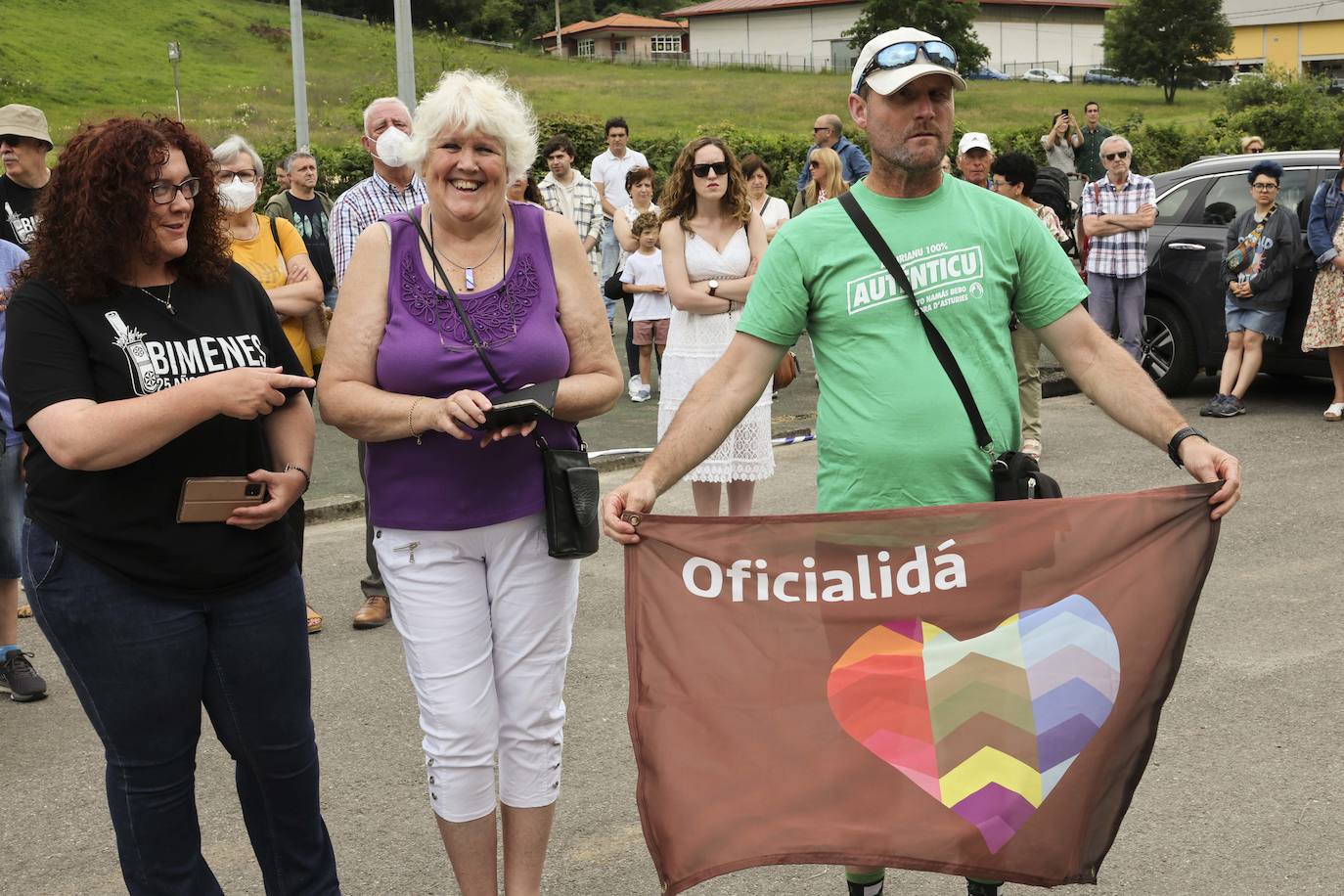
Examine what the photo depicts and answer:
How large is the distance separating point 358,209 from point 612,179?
1081 centimetres

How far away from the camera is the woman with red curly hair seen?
304cm

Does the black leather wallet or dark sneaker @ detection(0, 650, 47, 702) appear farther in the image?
dark sneaker @ detection(0, 650, 47, 702)

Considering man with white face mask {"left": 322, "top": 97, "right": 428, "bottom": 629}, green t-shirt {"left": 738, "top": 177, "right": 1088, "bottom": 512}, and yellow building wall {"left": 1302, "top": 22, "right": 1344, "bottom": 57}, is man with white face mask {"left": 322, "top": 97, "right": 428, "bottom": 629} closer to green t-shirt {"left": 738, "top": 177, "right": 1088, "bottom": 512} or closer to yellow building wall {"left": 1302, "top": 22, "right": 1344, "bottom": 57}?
green t-shirt {"left": 738, "top": 177, "right": 1088, "bottom": 512}

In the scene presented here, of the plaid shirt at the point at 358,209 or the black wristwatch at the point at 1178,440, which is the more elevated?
the plaid shirt at the point at 358,209

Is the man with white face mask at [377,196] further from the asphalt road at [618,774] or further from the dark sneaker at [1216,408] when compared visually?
the dark sneaker at [1216,408]

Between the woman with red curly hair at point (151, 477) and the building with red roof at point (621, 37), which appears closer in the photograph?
the woman with red curly hair at point (151, 477)

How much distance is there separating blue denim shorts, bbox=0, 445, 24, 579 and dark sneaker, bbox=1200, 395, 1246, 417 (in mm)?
8624

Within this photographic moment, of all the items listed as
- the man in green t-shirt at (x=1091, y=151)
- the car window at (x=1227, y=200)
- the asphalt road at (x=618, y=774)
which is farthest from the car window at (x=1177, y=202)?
the man in green t-shirt at (x=1091, y=151)

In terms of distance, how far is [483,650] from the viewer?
352 centimetres

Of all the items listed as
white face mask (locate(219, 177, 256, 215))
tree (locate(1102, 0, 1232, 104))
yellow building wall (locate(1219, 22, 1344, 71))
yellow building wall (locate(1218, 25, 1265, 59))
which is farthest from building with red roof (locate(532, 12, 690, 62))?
white face mask (locate(219, 177, 256, 215))

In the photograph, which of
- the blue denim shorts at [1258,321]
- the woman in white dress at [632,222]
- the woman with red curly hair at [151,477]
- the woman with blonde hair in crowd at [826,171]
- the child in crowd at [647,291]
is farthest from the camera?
the woman in white dress at [632,222]

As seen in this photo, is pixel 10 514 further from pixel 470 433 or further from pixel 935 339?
pixel 935 339

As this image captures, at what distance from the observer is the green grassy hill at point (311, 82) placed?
5172cm

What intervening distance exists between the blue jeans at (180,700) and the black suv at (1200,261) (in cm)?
973
